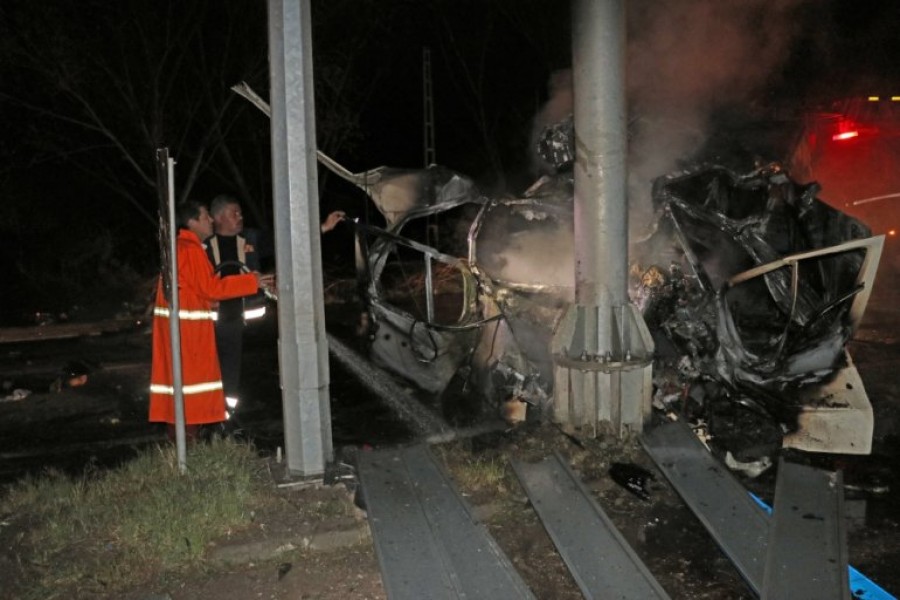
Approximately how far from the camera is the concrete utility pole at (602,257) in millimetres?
4984

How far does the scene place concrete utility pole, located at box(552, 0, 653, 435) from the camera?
4.98 metres

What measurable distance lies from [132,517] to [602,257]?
10.5 feet

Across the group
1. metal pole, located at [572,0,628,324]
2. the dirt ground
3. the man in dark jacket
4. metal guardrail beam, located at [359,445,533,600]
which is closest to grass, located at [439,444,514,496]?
the dirt ground

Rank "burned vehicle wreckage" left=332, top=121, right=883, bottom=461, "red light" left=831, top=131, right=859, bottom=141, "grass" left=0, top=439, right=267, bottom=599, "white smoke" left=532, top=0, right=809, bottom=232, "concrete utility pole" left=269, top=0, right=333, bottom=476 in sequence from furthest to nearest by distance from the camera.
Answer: "red light" left=831, top=131, right=859, bottom=141 < "white smoke" left=532, top=0, right=809, bottom=232 < "burned vehicle wreckage" left=332, top=121, right=883, bottom=461 < "concrete utility pole" left=269, top=0, right=333, bottom=476 < "grass" left=0, top=439, right=267, bottom=599

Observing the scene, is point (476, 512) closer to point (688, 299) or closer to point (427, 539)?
point (427, 539)

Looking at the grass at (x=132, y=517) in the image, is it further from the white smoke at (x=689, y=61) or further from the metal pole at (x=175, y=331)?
the white smoke at (x=689, y=61)

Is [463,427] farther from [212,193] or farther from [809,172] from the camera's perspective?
[212,193]

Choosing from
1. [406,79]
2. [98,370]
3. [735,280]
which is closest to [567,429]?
[735,280]

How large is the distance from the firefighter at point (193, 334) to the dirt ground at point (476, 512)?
0.70 meters

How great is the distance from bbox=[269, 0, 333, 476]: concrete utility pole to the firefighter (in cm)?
92

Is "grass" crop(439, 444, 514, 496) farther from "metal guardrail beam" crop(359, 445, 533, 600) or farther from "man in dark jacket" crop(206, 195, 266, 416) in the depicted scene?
→ "man in dark jacket" crop(206, 195, 266, 416)

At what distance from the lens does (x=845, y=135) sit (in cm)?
1084

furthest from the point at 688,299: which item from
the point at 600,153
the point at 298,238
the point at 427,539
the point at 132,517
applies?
the point at 132,517

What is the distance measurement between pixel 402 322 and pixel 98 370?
14.7 ft
